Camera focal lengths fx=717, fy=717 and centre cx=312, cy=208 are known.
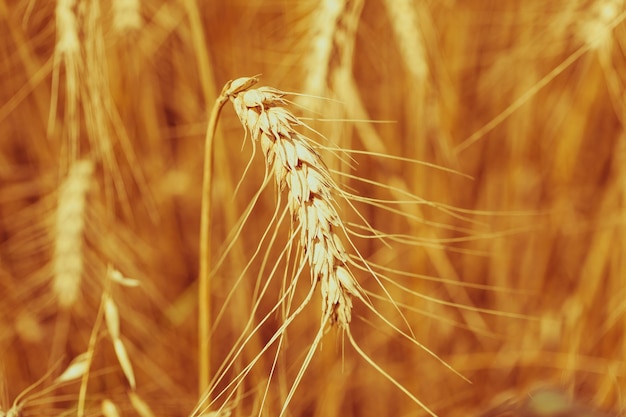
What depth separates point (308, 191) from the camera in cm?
58

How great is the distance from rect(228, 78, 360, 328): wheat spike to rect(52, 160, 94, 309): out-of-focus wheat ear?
1.96ft

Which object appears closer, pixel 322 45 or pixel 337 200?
pixel 322 45

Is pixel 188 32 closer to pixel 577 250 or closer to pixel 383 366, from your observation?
pixel 383 366

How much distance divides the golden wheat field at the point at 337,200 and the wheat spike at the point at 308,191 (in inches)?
13.3

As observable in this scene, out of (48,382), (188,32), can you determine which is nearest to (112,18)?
(188,32)

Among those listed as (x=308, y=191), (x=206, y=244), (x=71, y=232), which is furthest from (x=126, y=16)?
(x=308, y=191)

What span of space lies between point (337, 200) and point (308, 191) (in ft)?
2.03

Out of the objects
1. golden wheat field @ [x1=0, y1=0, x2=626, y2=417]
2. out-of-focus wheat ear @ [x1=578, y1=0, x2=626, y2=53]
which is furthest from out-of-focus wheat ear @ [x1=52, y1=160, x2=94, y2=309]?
out-of-focus wheat ear @ [x1=578, y1=0, x2=626, y2=53]

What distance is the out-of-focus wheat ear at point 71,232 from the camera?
44.3 inches

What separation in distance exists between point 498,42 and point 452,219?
1.33ft

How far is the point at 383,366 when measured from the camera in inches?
53.3

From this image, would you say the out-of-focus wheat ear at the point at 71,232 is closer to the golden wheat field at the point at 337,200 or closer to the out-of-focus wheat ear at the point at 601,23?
the golden wheat field at the point at 337,200

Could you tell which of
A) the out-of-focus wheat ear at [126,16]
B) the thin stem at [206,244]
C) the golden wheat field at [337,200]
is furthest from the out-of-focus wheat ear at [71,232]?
the thin stem at [206,244]

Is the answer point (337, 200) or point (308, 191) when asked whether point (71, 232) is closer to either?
point (337, 200)
